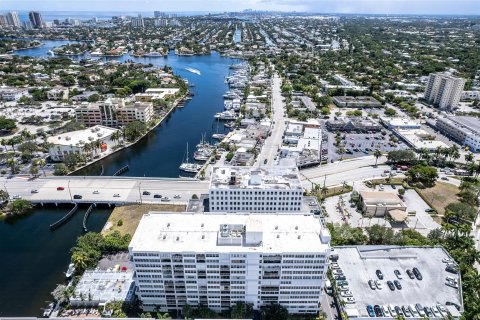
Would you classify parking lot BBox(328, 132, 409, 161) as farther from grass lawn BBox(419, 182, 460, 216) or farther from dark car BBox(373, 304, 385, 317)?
dark car BBox(373, 304, 385, 317)

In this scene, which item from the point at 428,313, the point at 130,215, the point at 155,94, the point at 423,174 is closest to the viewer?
the point at 428,313

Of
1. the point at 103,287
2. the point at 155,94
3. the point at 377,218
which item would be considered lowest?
the point at 377,218

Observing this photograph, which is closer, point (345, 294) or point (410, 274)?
point (345, 294)

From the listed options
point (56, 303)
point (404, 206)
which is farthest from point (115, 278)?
point (404, 206)

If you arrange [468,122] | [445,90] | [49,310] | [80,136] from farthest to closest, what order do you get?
[445,90] → [468,122] → [80,136] → [49,310]

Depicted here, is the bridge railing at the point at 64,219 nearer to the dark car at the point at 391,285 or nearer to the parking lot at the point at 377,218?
the parking lot at the point at 377,218

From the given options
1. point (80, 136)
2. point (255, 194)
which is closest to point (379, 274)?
point (255, 194)

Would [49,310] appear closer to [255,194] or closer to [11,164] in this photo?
[255,194]

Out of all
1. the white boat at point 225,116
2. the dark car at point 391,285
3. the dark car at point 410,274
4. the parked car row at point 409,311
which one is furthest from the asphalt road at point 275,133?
the parked car row at point 409,311
